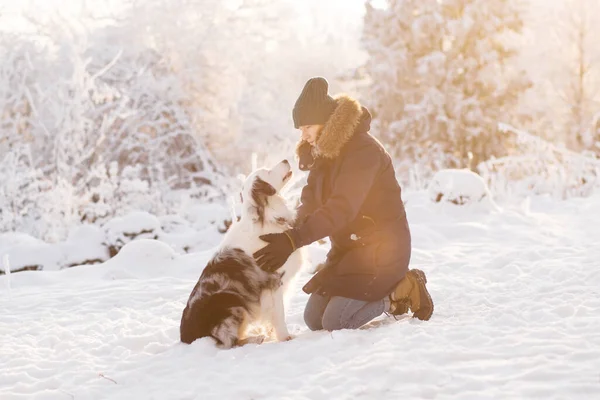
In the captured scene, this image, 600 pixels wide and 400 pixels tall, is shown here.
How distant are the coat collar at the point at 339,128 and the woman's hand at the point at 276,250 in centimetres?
63

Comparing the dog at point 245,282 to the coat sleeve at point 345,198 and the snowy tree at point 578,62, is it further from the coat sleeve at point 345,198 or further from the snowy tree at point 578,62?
the snowy tree at point 578,62

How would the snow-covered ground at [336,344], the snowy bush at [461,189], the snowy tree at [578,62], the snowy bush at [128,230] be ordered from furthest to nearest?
the snowy tree at [578,62] → the snowy bush at [461,189] → the snowy bush at [128,230] → the snow-covered ground at [336,344]

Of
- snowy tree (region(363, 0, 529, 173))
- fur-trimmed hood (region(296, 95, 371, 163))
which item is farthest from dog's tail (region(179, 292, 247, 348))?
snowy tree (region(363, 0, 529, 173))

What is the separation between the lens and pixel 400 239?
4031 mm

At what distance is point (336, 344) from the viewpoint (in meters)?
3.64

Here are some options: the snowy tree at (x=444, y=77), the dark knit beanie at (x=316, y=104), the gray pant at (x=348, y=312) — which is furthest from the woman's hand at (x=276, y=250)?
the snowy tree at (x=444, y=77)

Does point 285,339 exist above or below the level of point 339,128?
below

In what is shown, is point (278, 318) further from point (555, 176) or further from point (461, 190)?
point (555, 176)

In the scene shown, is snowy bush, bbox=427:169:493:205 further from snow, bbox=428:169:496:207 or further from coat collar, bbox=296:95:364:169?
coat collar, bbox=296:95:364:169

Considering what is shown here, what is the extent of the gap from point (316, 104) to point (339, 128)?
0.74 feet

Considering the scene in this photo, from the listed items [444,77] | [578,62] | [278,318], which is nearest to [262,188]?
[278,318]

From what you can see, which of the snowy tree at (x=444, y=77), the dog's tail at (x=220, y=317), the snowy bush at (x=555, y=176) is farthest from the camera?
the snowy tree at (x=444, y=77)

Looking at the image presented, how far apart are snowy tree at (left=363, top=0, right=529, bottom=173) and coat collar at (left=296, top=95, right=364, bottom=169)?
611 inches

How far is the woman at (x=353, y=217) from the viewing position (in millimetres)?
3842
